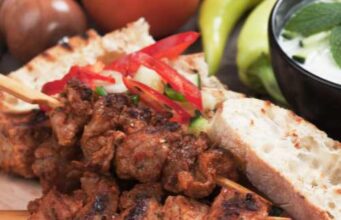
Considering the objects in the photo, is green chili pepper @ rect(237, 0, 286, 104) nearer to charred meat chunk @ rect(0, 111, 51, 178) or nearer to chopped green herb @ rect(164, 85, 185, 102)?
chopped green herb @ rect(164, 85, 185, 102)

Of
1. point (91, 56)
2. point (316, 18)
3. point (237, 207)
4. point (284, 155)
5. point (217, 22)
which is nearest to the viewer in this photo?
point (237, 207)

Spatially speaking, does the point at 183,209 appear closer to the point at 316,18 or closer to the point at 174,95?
the point at 174,95

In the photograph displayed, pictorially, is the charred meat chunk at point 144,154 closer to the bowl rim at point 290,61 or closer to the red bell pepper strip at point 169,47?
the bowl rim at point 290,61

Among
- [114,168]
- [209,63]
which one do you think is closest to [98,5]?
[209,63]

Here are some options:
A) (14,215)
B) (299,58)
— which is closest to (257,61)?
(299,58)

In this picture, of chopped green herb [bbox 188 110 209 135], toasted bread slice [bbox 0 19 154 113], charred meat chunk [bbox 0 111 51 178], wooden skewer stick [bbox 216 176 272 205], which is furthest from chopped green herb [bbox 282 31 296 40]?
charred meat chunk [bbox 0 111 51 178]

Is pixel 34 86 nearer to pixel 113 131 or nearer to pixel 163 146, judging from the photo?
pixel 113 131
